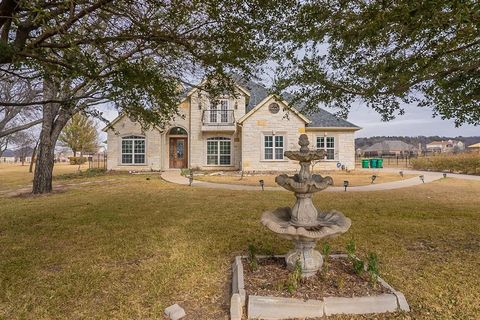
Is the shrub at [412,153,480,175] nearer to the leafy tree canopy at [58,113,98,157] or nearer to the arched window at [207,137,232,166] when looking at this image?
the arched window at [207,137,232,166]

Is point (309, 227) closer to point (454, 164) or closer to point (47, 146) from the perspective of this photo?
point (47, 146)

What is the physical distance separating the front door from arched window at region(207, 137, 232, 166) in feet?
8.51

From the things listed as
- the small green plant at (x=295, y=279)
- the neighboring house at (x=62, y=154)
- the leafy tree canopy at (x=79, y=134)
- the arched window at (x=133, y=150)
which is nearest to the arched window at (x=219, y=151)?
the arched window at (x=133, y=150)

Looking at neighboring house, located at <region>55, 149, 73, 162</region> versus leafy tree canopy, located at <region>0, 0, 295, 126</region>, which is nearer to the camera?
leafy tree canopy, located at <region>0, 0, 295, 126</region>

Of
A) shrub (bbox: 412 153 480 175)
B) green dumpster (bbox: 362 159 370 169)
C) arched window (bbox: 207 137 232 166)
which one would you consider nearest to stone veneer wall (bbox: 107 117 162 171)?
arched window (bbox: 207 137 232 166)

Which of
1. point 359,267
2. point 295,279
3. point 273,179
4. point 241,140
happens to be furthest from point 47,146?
point 359,267

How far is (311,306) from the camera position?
3.76 metres

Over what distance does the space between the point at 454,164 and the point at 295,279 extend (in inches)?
1110

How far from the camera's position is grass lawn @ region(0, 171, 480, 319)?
4.12 m

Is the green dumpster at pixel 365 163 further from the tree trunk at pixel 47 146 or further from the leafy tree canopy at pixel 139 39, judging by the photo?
the leafy tree canopy at pixel 139 39

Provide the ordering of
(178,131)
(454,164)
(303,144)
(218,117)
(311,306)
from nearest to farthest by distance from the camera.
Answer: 1. (311,306)
2. (303,144)
3. (218,117)
4. (454,164)
5. (178,131)

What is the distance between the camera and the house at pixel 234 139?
24.4 metres

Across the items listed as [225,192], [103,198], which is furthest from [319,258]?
[103,198]

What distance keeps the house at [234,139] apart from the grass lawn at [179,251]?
495 inches
